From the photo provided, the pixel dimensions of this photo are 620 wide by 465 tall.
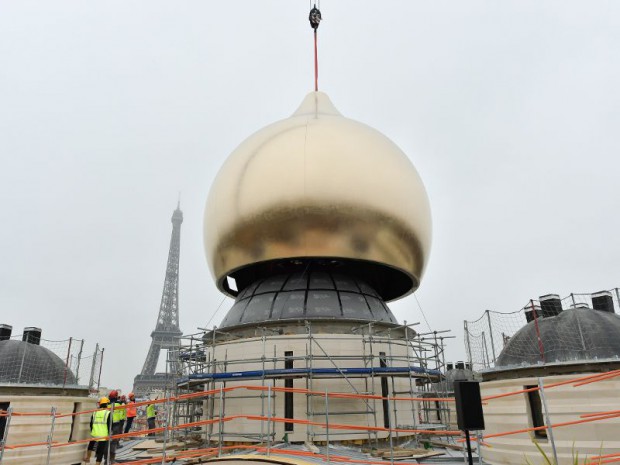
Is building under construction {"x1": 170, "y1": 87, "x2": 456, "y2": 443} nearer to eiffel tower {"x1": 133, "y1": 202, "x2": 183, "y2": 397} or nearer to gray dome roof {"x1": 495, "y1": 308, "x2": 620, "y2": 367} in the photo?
gray dome roof {"x1": 495, "y1": 308, "x2": 620, "y2": 367}

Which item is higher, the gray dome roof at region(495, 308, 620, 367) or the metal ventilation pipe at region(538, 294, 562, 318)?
the metal ventilation pipe at region(538, 294, 562, 318)

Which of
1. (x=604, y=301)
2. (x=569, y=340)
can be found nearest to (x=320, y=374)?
(x=569, y=340)

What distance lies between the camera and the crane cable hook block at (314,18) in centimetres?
2225

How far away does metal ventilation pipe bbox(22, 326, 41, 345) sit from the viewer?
14.5 m

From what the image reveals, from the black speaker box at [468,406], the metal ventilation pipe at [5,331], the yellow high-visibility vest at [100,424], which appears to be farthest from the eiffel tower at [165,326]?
the black speaker box at [468,406]

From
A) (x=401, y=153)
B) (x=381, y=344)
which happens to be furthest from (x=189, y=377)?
(x=401, y=153)

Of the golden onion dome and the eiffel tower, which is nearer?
the golden onion dome

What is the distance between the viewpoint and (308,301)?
45.2ft

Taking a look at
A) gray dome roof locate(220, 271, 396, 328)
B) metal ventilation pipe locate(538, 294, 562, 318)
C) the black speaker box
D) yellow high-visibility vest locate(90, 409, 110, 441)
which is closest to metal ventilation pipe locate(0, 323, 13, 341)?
yellow high-visibility vest locate(90, 409, 110, 441)

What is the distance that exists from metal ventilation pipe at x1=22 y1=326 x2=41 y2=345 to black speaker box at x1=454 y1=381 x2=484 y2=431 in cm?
1419

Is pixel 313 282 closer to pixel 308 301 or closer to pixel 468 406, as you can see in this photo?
pixel 308 301

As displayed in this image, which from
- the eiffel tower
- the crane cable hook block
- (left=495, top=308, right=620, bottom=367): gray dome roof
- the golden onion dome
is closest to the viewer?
(left=495, top=308, right=620, bottom=367): gray dome roof

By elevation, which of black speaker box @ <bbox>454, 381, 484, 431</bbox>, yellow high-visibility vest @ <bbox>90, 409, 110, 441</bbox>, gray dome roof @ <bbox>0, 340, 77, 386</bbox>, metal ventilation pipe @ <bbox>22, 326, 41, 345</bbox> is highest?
metal ventilation pipe @ <bbox>22, 326, 41, 345</bbox>

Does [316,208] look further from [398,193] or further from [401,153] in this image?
[401,153]
